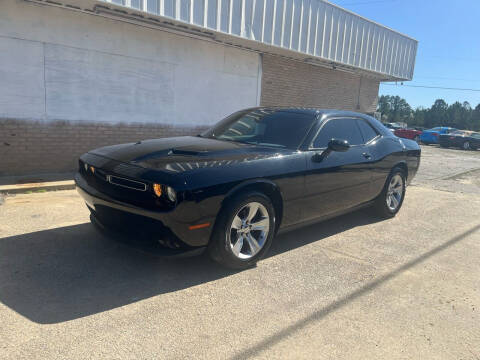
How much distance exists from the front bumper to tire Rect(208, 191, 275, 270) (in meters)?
0.15

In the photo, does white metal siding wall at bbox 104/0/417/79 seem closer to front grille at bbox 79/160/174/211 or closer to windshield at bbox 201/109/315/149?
windshield at bbox 201/109/315/149

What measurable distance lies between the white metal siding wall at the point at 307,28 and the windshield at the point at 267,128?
135 inches

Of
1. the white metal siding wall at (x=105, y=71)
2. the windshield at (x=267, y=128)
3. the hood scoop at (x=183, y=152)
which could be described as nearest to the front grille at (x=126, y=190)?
the hood scoop at (x=183, y=152)

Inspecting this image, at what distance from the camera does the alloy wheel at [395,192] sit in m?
5.68

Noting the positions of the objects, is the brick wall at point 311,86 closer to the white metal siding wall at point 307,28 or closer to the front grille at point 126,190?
the white metal siding wall at point 307,28

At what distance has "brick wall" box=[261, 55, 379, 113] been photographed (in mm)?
10680

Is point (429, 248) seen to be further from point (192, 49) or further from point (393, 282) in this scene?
point (192, 49)

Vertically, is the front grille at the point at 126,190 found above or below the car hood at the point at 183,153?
below

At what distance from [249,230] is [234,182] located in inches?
21.1

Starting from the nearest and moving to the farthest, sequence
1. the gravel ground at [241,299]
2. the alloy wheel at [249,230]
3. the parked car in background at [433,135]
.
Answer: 1. the gravel ground at [241,299]
2. the alloy wheel at [249,230]
3. the parked car in background at [433,135]

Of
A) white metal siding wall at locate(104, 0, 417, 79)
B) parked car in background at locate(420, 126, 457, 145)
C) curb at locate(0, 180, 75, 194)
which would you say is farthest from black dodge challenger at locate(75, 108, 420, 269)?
parked car in background at locate(420, 126, 457, 145)

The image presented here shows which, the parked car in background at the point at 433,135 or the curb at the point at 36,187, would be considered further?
the parked car in background at the point at 433,135

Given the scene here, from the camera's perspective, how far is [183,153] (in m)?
3.54

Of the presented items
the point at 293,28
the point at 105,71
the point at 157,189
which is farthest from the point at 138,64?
the point at 157,189
